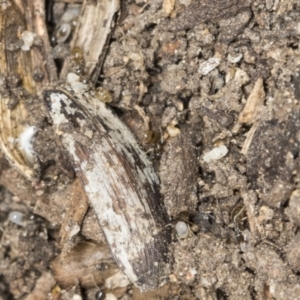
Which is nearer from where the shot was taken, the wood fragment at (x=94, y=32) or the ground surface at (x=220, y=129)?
the ground surface at (x=220, y=129)

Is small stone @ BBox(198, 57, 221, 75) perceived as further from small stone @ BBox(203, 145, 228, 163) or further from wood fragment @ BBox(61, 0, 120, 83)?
wood fragment @ BBox(61, 0, 120, 83)

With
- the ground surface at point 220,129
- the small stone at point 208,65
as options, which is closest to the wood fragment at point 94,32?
the ground surface at point 220,129

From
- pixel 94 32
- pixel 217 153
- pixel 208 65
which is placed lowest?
pixel 217 153

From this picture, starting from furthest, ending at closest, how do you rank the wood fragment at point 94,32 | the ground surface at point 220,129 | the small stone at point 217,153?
the wood fragment at point 94,32 < the small stone at point 217,153 < the ground surface at point 220,129

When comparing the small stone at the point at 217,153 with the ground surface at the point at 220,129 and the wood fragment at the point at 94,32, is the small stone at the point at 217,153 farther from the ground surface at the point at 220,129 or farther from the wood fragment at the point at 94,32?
the wood fragment at the point at 94,32

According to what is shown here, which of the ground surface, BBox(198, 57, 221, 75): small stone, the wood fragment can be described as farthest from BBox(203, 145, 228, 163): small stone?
the wood fragment

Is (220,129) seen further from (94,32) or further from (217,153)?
(94,32)

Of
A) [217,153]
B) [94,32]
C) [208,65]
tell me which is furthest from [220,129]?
[94,32]

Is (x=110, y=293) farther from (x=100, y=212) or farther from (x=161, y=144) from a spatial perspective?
(x=161, y=144)

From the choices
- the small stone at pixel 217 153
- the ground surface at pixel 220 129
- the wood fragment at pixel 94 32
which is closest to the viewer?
the ground surface at pixel 220 129

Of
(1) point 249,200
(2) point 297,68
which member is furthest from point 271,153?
(2) point 297,68

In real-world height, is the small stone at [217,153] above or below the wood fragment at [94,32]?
below
